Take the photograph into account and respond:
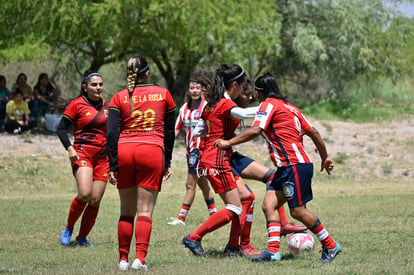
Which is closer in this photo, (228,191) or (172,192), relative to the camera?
(228,191)

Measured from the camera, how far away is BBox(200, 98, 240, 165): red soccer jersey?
869cm

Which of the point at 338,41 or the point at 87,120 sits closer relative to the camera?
the point at 87,120

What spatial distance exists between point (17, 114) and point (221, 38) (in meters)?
6.48

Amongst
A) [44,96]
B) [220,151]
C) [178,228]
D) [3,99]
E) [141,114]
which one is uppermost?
[141,114]

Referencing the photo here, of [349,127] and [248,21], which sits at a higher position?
[248,21]

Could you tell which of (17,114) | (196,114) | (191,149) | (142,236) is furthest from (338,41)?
Answer: (142,236)

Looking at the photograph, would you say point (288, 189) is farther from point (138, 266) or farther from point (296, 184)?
point (138, 266)

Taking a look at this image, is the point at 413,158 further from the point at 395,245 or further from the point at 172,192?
the point at 395,245

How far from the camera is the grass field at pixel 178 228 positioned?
802cm

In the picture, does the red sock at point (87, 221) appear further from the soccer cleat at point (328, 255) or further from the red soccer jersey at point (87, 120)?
the soccer cleat at point (328, 255)

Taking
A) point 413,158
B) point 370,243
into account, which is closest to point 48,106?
point 413,158

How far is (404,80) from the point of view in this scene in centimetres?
3422

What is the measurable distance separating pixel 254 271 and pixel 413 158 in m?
16.5

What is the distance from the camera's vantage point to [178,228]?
38.4ft
